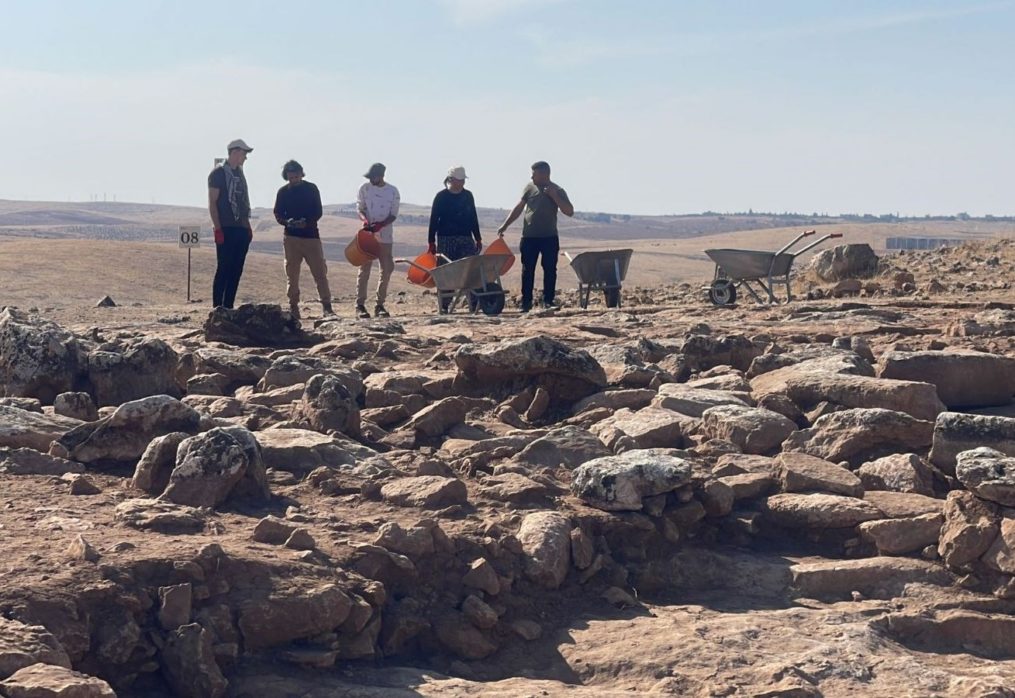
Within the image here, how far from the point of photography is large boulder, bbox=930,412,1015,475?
614 cm

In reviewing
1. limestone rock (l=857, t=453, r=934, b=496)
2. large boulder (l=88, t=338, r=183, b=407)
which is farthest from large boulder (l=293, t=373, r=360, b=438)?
limestone rock (l=857, t=453, r=934, b=496)

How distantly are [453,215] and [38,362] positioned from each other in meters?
5.98

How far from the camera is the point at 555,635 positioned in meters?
4.92

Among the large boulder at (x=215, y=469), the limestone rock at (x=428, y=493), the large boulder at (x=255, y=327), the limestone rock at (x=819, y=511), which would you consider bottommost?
the limestone rock at (x=819, y=511)

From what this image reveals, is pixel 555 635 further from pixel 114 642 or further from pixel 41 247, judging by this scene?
pixel 41 247

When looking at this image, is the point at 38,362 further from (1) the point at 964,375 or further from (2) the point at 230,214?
(1) the point at 964,375

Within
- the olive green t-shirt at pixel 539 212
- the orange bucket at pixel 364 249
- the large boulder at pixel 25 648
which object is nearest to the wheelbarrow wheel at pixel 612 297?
the olive green t-shirt at pixel 539 212

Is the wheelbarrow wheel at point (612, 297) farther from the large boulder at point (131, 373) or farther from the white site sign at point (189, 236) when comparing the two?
the white site sign at point (189, 236)

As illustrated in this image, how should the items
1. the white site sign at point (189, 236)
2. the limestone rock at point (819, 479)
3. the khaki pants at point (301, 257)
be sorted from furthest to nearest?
the white site sign at point (189, 236)
the khaki pants at point (301, 257)
the limestone rock at point (819, 479)

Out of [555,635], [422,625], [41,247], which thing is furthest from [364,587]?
[41,247]

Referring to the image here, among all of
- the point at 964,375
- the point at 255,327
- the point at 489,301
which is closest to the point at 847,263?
the point at 489,301

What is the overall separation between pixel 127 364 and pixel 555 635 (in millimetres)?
3611

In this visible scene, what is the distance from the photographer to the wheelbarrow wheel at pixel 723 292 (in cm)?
1330

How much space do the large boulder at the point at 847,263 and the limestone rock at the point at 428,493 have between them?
13106 millimetres
